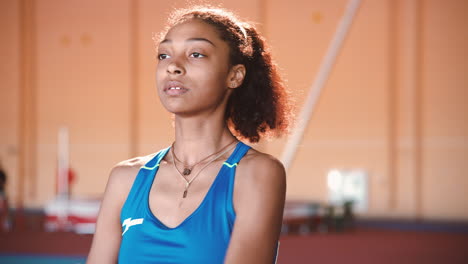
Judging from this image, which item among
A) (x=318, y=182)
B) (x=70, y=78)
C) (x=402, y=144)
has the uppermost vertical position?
(x=70, y=78)

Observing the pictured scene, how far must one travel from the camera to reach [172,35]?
1.63m

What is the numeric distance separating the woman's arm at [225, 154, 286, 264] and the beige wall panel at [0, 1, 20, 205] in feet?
40.6

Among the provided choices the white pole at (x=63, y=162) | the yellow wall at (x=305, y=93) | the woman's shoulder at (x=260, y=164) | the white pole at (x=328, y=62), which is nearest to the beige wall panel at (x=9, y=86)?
the yellow wall at (x=305, y=93)

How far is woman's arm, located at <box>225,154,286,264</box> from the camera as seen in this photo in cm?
147

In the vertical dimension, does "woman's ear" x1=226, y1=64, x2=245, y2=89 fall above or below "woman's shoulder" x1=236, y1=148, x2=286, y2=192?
above

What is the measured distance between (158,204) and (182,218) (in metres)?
0.09

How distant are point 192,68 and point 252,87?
260 mm

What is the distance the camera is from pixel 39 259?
6695 millimetres

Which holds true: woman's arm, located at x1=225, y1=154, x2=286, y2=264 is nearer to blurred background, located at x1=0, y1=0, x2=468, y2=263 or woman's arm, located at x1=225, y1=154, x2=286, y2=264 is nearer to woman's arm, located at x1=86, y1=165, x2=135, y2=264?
woman's arm, located at x1=86, y1=165, x2=135, y2=264

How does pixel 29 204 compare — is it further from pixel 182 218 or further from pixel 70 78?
pixel 182 218

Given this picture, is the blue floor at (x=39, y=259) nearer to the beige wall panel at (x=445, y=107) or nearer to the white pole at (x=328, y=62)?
the white pole at (x=328, y=62)

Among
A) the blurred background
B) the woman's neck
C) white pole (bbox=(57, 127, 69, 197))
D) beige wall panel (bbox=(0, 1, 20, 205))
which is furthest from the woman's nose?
beige wall panel (bbox=(0, 1, 20, 205))

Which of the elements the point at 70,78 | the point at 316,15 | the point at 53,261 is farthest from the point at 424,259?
the point at 70,78

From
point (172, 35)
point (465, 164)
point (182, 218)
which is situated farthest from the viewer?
point (465, 164)
